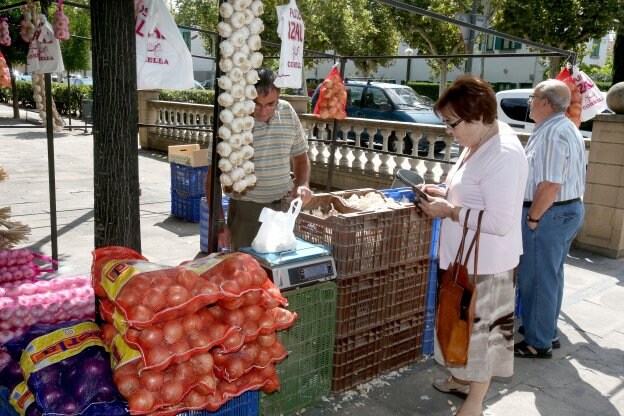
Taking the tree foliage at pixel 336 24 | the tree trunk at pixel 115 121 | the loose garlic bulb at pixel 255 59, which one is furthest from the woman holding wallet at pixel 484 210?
the tree foliage at pixel 336 24

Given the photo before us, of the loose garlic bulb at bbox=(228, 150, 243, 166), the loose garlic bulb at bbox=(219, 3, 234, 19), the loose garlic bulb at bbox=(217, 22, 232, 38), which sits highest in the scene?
the loose garlic bulb at bbox=(219, 3, 234, 19)

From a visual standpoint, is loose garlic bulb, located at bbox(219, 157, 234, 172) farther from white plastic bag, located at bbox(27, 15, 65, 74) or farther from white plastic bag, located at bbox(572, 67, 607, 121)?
white plastic bag, located at bbox(572, 67, 607, 121)

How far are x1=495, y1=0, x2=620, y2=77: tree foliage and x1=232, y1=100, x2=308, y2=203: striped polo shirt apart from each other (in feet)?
55.3

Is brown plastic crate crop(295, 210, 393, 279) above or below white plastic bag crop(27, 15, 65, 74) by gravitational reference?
below

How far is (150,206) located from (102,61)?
19.7 ft

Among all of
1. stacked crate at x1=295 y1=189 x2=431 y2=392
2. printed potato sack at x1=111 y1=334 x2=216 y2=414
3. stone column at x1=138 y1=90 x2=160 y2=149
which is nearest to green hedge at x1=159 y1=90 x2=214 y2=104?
stone column at x1=138 y1=90 x2=160 y2=149

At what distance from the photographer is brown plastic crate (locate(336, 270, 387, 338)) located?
3.54 metres

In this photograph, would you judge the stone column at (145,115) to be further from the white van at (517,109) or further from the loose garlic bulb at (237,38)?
the loose garlic bulb at (237,38)

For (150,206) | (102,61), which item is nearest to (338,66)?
(150,206)

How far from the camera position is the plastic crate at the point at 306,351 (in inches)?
128

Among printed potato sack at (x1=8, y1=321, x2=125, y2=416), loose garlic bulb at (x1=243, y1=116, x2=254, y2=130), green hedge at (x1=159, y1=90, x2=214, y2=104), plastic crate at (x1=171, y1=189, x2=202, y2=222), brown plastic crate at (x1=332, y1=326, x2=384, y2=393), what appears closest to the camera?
printed potato sack at (x1=8, y1=321, x2=125, y2=416)

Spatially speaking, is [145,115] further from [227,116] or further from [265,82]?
[227,116]

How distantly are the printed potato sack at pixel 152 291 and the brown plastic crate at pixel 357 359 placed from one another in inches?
54.5

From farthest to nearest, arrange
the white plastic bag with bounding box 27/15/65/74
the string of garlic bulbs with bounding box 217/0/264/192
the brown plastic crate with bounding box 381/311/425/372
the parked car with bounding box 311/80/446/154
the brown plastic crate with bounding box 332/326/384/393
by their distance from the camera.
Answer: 1. the parked car with bounding box 311/80/446/154
2. the white plastic bag with bounding box 27/15/65/74
3. the brown plastic crate with bounding box 381/311/425/372
4. the brown plastic crate with bounding box 332/326/384/393
5. the string of garlic bulbs with bounding box 217/0/264/192
